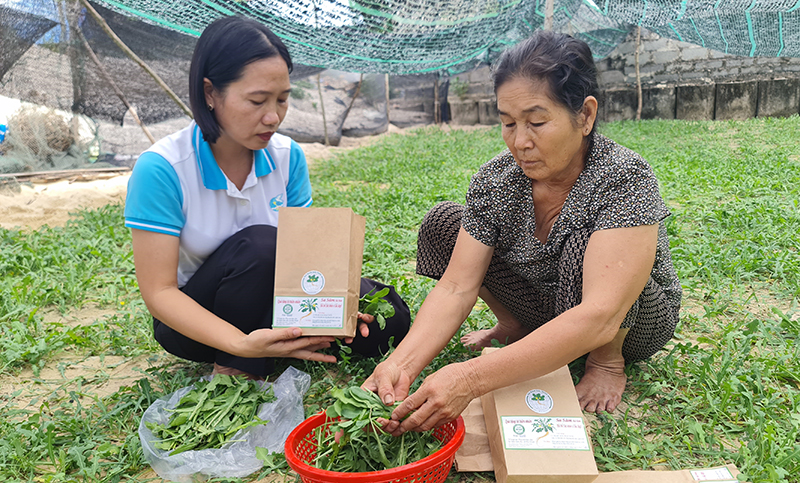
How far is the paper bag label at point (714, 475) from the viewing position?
1.33 meters

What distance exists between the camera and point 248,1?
425 centimetres

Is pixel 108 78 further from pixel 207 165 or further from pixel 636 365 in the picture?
pixel 636 365

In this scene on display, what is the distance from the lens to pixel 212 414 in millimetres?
1654

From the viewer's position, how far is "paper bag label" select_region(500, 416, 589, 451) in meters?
1.33

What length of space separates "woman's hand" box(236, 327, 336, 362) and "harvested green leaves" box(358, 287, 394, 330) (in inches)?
9.4

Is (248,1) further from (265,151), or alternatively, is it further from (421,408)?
(421,408)

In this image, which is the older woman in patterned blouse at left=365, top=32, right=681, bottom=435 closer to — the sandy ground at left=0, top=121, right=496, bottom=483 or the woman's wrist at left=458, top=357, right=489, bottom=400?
the woman's wrist at left=458, top=357, right=489, bottom=400

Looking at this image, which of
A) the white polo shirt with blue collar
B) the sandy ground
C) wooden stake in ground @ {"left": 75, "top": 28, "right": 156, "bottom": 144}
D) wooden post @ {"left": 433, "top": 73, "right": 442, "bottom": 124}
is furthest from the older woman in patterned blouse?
wooden post @ {"left": 433, "top": 73, "right": 442, "bottom": 124}

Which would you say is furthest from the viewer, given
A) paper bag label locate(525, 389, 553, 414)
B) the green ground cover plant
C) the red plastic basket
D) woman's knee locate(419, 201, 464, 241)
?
woman's knee locate(419, 201, 464, 241)

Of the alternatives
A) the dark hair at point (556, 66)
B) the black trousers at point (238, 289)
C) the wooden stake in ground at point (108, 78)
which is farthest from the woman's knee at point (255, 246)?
the wooden stake in ground at point (108, 78)

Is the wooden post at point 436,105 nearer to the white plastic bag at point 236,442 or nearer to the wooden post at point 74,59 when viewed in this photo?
the wooden post at point 74,59

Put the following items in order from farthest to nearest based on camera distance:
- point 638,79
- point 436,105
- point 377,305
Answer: point 436,105
point 638,79
point 377,305

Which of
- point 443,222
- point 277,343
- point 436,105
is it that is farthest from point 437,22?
point 436,105

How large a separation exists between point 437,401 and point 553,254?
61 cm
